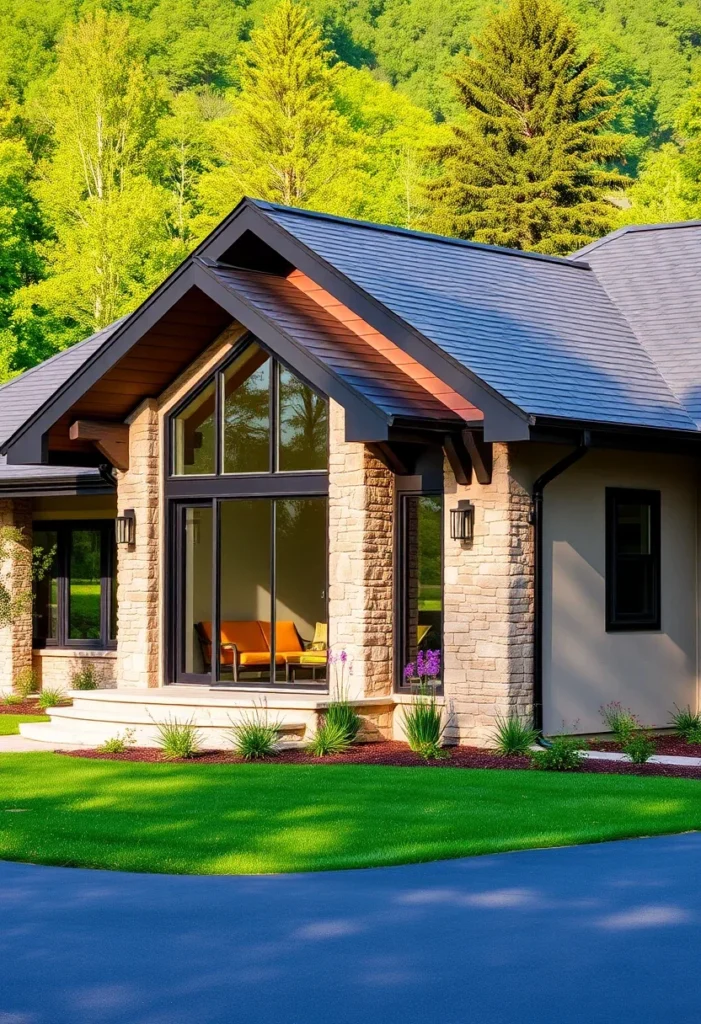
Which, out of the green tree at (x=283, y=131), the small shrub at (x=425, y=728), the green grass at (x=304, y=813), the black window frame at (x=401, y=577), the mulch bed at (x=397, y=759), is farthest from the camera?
the green tree at (x=283, y=131)

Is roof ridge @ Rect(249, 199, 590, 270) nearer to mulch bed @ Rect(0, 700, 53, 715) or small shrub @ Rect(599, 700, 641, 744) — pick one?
small shrub @ Rect(599, 700, 641, 744)

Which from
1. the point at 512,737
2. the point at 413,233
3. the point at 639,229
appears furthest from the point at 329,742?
the point at 639,229

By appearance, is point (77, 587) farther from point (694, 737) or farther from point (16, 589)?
point (694, 737)

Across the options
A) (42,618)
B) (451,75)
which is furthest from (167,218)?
(42,618)

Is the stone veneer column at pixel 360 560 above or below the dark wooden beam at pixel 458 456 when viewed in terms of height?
→ below

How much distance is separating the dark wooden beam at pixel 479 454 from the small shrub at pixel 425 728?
2.36 m

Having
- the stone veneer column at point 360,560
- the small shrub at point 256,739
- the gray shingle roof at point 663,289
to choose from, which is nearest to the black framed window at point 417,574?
the stone veneer column at point 360,560

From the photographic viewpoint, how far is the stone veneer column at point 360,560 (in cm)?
1678

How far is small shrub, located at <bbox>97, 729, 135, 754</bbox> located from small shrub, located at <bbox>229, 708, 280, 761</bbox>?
4.18 feet

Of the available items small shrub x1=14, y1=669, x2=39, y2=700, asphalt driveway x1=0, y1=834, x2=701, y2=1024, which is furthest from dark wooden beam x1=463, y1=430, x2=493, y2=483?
small shrub x1=14, y1=669, x2=39, y2=700

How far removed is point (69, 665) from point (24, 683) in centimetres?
73

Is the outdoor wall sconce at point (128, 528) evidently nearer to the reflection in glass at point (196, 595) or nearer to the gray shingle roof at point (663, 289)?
the reflection in glass at point (196, 595)

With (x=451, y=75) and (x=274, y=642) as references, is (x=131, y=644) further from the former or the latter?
Result: (x=451, y=75)

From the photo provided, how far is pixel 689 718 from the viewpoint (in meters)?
17.5
